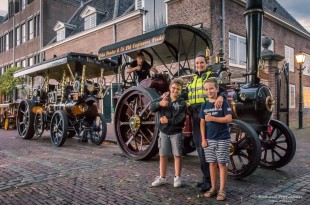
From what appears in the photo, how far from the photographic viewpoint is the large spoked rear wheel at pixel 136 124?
5902 mm

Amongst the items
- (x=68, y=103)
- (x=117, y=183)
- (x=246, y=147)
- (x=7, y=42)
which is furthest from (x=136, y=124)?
(x=7, y=42)

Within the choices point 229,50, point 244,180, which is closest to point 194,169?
point 244,180

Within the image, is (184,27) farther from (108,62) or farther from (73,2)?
(73,2)

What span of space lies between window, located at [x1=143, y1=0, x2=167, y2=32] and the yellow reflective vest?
11.5 m

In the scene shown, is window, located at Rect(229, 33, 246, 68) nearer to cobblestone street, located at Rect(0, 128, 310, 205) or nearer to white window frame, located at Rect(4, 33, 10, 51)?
cobblestone street, located at Rect(0, 128, 310, 205)

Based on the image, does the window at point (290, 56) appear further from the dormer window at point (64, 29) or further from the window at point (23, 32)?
the window at point (23, 32)

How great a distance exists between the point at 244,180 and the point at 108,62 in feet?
18.9

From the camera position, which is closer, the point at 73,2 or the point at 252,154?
the point at 252,154

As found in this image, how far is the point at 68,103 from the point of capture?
8930 millimetres

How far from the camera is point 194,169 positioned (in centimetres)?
535

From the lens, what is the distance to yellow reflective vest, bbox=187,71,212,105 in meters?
4.31

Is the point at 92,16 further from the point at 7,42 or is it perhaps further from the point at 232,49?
the point at 7,42

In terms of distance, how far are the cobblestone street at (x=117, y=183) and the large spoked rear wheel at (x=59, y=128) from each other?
1621mm

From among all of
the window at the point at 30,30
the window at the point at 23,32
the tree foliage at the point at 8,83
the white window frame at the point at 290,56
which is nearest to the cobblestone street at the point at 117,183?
the white window frame at the point at 290,56
